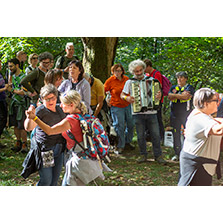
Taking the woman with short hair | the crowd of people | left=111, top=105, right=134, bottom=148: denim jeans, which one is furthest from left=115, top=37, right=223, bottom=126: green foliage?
the woman with short hair

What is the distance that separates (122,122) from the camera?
19.4ft

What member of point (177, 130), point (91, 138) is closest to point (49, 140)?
point (91, 138)

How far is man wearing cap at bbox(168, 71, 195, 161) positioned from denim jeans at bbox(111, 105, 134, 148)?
3.16ft

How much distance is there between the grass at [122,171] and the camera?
173 inches

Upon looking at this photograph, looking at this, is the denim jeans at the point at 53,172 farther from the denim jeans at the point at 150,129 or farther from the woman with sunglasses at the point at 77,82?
the denim jeans at the point at 150,129

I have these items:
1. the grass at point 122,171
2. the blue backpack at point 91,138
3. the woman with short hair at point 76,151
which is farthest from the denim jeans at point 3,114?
the blue backpack at point 91,138

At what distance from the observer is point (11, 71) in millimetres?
5320

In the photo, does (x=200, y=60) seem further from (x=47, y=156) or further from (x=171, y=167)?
(x=47, y=156)

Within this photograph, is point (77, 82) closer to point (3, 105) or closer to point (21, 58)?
point (21, 58)

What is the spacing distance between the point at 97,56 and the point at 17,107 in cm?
189

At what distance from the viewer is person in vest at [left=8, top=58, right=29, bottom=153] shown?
4984 millimetres

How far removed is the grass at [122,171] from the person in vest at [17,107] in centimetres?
15

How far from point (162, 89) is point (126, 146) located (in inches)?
50.1
